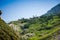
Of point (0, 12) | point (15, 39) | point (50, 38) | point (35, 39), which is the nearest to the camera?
point (15, 39)

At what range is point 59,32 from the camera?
13362cm

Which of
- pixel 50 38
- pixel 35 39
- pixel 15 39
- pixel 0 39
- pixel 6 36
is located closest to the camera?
pixel 0 39

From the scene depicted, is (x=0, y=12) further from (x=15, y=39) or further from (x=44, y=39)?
(x=44, y=39)

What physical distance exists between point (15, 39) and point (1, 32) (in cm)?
488

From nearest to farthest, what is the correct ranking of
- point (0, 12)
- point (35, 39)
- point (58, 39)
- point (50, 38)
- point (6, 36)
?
point (6, 36), point (0, 12), point (58, 39), point (50, 38), point (35, 39)

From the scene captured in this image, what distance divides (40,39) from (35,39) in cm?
507

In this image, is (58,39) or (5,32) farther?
(58,39)

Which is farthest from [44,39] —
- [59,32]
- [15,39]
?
[15,39]

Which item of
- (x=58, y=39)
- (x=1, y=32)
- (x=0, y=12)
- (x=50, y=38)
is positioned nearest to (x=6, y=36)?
(x=1, y=32)

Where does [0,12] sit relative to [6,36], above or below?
above

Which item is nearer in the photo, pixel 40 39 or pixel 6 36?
pixel 6 36

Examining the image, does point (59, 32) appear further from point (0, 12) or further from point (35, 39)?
point (0, 12)

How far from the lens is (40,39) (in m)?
140

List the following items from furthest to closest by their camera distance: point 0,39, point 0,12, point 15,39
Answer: point 0,12
point 15,39
point 0,39
